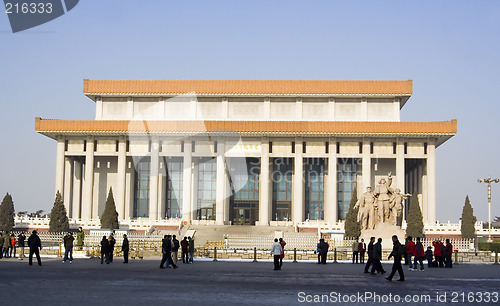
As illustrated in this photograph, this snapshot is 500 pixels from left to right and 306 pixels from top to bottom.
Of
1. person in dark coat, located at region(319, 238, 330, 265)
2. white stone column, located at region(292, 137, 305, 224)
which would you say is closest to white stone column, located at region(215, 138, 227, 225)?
white stone column, located at region(292, 137, 305, 224)

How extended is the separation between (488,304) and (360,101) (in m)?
61.7

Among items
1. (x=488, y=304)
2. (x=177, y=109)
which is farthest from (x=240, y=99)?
(x=488, y=304)

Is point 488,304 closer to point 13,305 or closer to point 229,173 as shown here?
point 13,305

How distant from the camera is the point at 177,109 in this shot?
76938mm

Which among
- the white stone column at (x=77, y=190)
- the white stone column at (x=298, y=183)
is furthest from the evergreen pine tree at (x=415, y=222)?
the white stone column at (x=77, y=190)

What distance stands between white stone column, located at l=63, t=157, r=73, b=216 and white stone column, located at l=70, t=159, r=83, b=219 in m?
1.48

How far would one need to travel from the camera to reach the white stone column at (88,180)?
2874 inches

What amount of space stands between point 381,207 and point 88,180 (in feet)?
136

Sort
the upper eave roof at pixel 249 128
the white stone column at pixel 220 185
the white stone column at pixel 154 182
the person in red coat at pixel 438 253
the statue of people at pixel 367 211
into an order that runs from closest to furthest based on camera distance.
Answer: the person in red coat at pixel 438 253 → the statue of people at pixel 367 211 → the upper eave roof at pixel 249 128 → the white stone column at pixel 220 185 → the white stone column at pixel 154 182

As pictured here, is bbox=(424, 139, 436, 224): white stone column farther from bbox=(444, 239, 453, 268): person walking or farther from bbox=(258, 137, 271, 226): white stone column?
bbox=(444, 239, 453, 268): person walking

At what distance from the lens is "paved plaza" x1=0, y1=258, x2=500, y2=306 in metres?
15.7

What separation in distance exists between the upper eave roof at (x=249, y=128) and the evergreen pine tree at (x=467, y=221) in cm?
958

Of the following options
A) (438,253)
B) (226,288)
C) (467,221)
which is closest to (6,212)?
(467,221)

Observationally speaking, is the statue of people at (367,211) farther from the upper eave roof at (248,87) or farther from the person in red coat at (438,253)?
the upper eave roof at (248,87)
